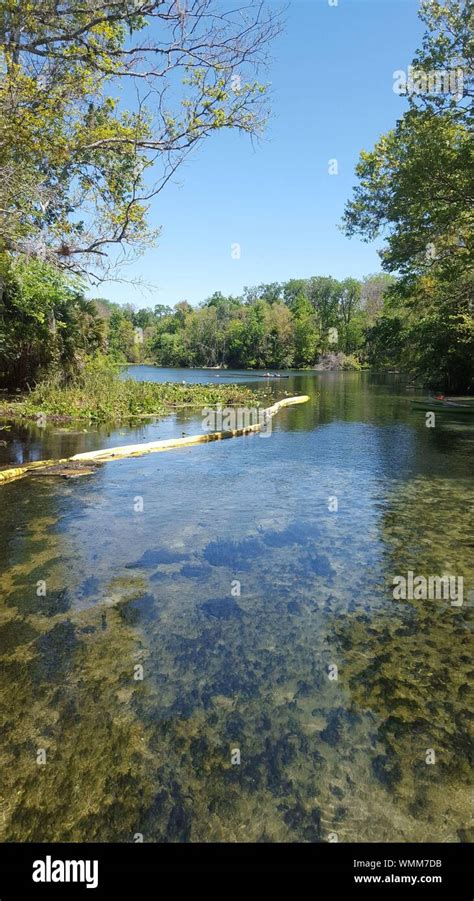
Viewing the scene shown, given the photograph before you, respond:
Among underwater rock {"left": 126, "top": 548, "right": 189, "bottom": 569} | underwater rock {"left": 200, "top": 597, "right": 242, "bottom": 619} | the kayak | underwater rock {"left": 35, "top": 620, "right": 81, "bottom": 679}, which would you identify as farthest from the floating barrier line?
the kayak

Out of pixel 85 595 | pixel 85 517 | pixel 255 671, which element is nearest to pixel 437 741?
pixel 255 671

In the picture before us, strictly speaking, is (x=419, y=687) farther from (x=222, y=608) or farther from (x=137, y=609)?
(x=137, y=609)

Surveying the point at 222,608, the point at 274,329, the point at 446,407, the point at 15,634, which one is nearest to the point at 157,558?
the point at 222,608

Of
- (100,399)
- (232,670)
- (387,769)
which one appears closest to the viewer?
(387,769)

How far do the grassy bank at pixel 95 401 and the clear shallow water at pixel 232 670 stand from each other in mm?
10280

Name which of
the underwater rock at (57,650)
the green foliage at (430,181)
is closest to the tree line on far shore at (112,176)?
the green foliage at (430,181)

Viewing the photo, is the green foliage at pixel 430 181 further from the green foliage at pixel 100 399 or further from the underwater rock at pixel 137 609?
the underwater rock at pixel 137 609

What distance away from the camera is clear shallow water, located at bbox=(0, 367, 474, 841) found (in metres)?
2.40

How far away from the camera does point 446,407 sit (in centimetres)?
2289

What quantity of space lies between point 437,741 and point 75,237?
10295mm

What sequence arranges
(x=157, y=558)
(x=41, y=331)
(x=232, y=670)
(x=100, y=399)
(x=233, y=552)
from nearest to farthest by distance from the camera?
(x=232, y=670) → (x=157, y=558) → (x=233, y=552) → (x=100, y=399) → (x=41, y=331)

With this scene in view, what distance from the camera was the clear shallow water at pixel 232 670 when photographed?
2.40m

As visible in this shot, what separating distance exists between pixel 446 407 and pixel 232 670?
22.1 meters

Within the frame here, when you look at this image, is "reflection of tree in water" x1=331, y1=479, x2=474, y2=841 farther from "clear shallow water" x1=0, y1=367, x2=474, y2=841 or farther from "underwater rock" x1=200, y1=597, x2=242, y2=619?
"underwater rock" x1=200, y1=597, x2=242, y2=619
